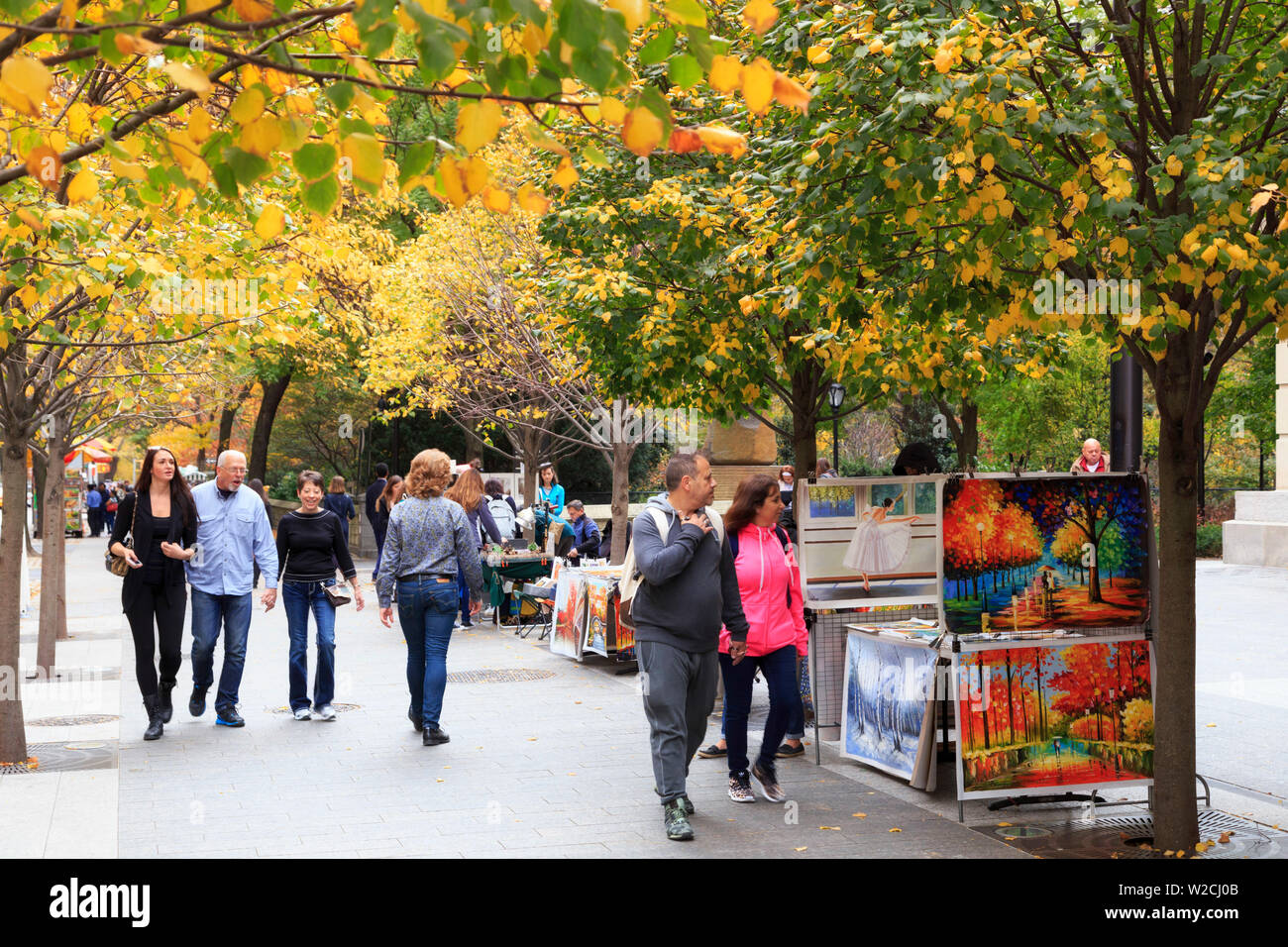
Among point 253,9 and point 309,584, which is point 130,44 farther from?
point 309,584

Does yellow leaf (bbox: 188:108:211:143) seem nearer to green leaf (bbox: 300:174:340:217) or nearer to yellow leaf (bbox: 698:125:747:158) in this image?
green leaf (bbox: 300:174:340:217)

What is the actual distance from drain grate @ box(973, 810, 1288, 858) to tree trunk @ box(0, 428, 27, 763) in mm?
6050

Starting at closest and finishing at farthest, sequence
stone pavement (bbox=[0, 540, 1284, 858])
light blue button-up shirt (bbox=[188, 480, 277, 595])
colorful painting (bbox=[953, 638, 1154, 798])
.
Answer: stone pavement (bbox=[0, 540, 1284, 858])
colorful painting (bbox=[953, 638, 1154, 798])
light blue button-up shirt (bbox=[188, 480, 277, 595])

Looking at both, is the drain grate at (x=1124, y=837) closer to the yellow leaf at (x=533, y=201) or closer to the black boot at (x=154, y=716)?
the yellow leaf at (x=533, y=201)

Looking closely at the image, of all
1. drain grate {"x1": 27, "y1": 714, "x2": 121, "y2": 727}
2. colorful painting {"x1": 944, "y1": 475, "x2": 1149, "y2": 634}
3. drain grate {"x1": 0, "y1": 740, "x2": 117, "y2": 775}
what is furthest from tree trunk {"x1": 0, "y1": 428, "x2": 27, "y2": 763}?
colorful painting {"x1": 944, "y1": 475, "x2": 1149, "y2": 634}

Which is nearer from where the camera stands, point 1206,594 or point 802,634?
point 802,634

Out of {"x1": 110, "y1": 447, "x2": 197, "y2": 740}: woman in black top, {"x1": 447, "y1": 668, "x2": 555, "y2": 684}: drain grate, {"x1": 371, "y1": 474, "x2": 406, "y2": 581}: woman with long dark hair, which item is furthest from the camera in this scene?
{"x1": 371, "y1": 474, "x2": 406, "y2": 581}: woman with long dark hair

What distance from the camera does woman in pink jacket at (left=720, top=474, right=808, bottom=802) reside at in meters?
7.35

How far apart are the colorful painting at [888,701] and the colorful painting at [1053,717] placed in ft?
2.10

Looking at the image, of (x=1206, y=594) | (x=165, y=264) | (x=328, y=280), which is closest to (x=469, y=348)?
(x=328, y=280)

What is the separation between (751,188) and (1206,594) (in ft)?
41.4

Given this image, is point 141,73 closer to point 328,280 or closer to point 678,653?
point 678,653

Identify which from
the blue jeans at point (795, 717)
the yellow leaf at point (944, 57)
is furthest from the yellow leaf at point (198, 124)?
the blue jeans at point (795, 717)
